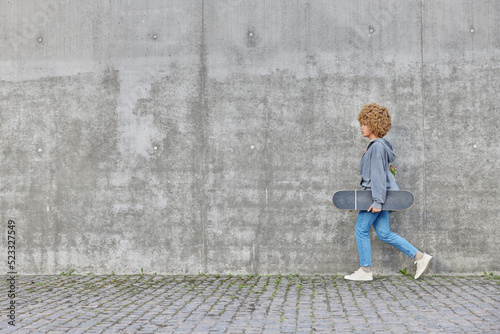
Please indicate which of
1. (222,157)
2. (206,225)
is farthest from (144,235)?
(222,157)

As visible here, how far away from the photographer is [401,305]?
4.72 metres

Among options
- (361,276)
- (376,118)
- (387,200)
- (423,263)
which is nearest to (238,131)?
(376,118)

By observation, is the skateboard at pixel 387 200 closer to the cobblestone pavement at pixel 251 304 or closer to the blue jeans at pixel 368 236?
the blue jeans at pixel 368 236

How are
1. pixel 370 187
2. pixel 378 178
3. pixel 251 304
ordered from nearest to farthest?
pixel 251 304
pixel 378 178
pixel 370 187

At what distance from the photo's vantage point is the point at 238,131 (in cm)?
658

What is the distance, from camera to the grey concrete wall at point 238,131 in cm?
645

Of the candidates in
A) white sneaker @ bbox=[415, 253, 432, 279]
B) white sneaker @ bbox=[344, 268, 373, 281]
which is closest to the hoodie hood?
white sneaker @ bbox=[415, 253, 432, 279]

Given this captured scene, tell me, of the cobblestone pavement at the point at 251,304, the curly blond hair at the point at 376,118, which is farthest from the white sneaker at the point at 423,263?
the curly blond hair at the point at 376,118

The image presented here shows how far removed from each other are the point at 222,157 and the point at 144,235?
1392 millimetres

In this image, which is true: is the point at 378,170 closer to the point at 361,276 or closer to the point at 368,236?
the point at 368,236

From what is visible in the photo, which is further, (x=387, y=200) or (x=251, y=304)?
(x=387, y=200)

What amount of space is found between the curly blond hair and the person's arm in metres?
0.27

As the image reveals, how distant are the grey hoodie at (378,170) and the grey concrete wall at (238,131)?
0.49 metres

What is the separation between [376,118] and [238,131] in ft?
5.56
